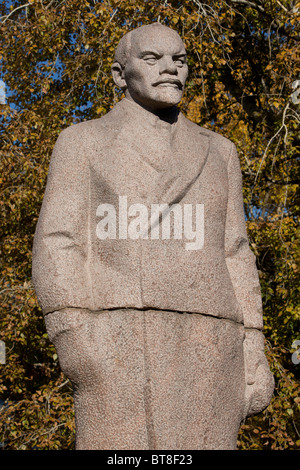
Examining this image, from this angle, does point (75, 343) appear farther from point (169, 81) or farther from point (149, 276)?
point (169, 81)

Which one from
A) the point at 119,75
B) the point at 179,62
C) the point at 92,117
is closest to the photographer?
the point at 179,62

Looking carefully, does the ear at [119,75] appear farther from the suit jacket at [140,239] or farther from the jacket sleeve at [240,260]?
the jacket sleeve at [240,260]

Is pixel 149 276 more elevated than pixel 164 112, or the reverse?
pixel 164 112

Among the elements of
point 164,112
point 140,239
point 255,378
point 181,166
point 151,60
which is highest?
point 151,60

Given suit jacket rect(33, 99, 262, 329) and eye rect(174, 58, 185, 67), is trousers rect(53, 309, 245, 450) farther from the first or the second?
eye rect(174, 58, 185, 67)

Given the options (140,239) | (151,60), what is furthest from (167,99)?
(140,239)

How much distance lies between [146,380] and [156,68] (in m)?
Result: 1.56

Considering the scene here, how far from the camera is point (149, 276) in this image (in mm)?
3887

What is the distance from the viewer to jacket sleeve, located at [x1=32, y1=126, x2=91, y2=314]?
3928 millimetres

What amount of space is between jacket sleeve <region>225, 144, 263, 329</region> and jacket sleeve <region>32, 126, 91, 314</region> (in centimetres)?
78

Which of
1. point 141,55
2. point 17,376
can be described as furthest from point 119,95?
point 141,55

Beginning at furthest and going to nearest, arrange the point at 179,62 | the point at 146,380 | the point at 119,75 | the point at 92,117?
the point at 92,117 → the point at 119,75 → the point at 179,62 → the point at 146,380

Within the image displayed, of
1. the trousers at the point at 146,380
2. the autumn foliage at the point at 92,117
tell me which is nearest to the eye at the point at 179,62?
the trousers at the point at 146,380

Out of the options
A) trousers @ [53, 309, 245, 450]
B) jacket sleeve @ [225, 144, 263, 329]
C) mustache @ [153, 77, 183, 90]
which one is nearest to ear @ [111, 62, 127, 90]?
mustache @ [153, 77, 183, 90]
